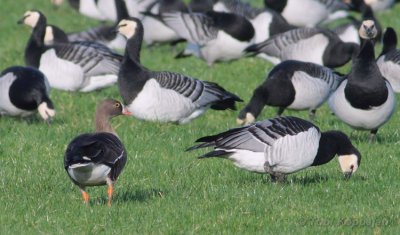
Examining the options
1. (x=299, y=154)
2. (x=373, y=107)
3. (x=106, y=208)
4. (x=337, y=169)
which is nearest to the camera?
(x=106, y=208)

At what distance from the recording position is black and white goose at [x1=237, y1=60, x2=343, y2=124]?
15781 mm

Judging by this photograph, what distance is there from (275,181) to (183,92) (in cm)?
456

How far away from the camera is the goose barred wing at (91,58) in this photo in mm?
18500

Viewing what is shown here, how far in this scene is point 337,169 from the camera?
479 inches

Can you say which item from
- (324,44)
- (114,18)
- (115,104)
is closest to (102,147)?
(115,104)

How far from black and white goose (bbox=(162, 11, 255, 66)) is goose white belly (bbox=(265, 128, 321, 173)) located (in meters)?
10.9

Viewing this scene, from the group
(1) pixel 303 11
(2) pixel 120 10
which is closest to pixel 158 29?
(2) pixel 120 10

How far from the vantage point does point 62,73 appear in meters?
18.4

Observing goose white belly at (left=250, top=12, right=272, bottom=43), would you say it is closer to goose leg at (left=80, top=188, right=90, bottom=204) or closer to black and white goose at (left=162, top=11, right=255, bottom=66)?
black and white goose at (left=162, top=11, right=255, bottom=66)

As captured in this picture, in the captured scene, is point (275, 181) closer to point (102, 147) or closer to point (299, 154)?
point (299, 154)

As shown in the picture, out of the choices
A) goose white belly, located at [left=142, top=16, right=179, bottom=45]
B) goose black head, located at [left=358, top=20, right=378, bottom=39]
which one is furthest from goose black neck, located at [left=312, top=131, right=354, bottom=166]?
goose white belly, located at [left=142, top=16, right=179, bottom=45]

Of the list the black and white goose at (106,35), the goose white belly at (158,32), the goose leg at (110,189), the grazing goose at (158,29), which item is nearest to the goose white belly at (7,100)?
the goose leg at (110,189)

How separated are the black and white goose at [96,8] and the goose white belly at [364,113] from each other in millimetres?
14249

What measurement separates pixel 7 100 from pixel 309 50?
7.07 m
